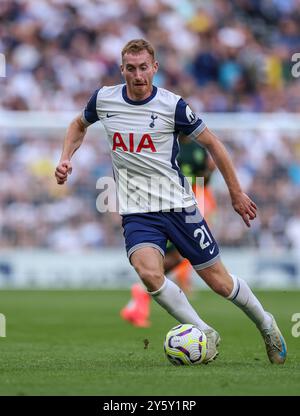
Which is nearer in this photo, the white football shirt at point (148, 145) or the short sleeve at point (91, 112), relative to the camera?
the white football shirt at point (148, 145)

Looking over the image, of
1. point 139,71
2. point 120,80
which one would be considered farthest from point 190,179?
point 120,80

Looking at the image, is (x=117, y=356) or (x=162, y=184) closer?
(x=162, y=184)

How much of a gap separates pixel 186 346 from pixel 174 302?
14.0 inches

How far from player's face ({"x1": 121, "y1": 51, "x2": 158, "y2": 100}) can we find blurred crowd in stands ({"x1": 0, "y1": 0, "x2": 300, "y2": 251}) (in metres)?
9.44

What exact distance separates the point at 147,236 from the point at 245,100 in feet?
45.3

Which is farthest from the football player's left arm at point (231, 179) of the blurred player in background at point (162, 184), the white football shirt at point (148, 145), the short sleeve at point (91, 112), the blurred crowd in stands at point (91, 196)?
the blurred crowd in stands at point (91, 196)

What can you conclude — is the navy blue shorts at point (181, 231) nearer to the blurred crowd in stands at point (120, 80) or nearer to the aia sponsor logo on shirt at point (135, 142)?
the aia sponsor logo on shirt at point (135, 142)

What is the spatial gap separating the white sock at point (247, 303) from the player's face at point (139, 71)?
157 centimetres

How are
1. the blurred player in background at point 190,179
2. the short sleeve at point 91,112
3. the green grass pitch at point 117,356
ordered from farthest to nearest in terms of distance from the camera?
the blurred player in background at point 190,179 → the short sleeve at point 91,112 → the green grass pitch at point 117,356

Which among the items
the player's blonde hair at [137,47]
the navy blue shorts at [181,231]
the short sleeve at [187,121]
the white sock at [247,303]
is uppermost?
the player's blonde hair at [137,47]

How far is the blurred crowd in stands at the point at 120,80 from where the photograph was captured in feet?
58.6

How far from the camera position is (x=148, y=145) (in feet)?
24.2

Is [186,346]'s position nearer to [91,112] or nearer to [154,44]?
[91,112]

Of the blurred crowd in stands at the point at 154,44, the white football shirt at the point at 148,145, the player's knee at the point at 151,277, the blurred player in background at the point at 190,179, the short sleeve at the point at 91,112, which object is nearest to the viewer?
the player's knee at the point at 151,277
